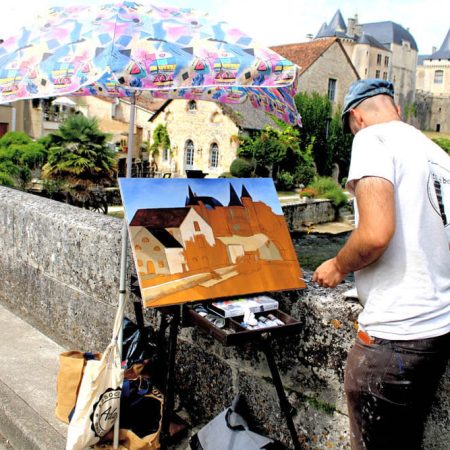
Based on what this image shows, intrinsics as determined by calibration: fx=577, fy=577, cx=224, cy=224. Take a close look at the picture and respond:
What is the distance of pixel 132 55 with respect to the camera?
263cm

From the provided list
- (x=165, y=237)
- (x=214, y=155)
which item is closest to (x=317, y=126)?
(x=214, y=155)

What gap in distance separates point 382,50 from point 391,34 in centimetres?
1274

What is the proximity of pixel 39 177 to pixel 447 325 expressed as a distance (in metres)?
20.4

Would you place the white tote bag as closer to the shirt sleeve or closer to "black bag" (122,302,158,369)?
"black bag" (122,302,158,369)

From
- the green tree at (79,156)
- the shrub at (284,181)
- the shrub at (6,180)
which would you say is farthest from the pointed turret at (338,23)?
the shrub at (6,180)

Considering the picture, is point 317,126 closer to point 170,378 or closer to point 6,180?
point 6,180

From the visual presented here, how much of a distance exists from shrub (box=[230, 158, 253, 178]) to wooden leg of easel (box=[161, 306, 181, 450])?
31061mm

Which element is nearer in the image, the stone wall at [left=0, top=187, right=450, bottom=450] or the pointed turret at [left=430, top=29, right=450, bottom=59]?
the stone wall at [left=0, top=187, right=450, bottom=450]

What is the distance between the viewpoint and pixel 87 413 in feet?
9.77

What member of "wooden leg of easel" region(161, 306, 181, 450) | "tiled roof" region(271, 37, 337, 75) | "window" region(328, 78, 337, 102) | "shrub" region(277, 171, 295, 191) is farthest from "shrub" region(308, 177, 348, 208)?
"wooden leg of easel" region(161, 306, 181, 450)

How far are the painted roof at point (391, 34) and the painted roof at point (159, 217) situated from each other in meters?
97.9

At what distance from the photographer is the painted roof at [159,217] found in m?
3.00

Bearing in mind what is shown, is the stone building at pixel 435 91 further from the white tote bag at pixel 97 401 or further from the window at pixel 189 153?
the white tote bag at pixel 97 401

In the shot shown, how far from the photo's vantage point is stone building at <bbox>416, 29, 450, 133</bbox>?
91.8 metres
